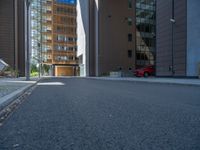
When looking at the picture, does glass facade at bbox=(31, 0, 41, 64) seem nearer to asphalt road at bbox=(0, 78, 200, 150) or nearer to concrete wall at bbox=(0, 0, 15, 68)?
concrete wall at bbox=(0, 0, 15, 68)

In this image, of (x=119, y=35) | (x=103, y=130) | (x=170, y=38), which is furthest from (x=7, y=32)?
(x=103, y=130)

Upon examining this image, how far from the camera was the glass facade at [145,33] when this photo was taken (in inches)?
2365

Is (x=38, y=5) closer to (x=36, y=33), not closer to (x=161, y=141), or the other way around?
(x=36, y=33)

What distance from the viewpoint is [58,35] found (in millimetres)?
96875

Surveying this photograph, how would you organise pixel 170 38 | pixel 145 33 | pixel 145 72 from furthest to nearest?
pixel 145 33 < pixel 145 72 < pixel 170 38

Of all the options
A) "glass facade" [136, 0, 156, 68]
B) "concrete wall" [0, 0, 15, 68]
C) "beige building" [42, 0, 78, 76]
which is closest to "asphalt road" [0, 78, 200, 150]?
"concrete wall" [0, 0, 15, 68]

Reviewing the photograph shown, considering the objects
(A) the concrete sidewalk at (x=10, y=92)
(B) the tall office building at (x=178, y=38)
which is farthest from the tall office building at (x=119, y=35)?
(A) the concrete sidewalk at (x=10, y=92)

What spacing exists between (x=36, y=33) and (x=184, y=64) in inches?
3061

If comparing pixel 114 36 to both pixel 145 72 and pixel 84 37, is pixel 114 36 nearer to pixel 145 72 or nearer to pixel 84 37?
pixel 84 37

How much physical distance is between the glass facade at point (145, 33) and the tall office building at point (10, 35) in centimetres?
2575

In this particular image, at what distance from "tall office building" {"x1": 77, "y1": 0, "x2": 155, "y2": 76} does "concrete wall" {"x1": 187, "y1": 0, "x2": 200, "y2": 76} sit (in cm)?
2649

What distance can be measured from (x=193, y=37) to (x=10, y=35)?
1117 inches

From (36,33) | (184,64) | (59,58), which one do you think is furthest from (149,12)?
(36,33)

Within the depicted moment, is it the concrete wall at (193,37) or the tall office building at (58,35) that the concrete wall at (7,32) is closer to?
the concrete wall at (193,37)
